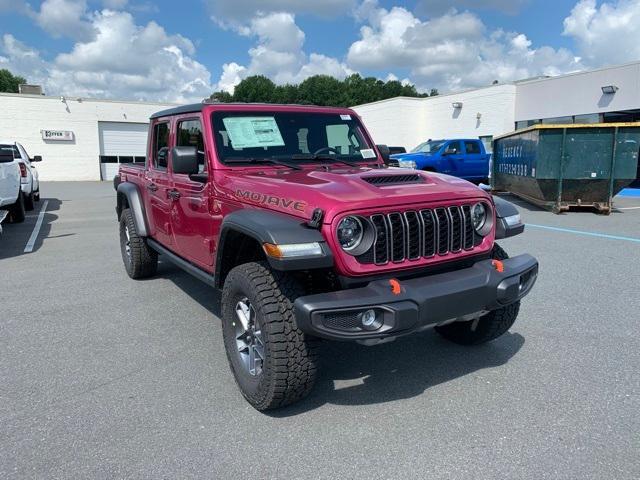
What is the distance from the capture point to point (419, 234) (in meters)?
3.07

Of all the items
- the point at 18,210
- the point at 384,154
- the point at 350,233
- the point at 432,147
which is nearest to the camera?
the point at 350,233

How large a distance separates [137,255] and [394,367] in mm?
3432

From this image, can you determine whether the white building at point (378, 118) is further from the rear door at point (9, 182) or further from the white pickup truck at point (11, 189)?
the rear door at point (9, 182)

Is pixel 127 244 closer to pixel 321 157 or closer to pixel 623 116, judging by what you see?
pixel 321 157

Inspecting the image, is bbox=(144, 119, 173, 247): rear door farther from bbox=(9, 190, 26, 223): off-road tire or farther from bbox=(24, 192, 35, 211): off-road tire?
bbox=(24, 192, 35, 211): off-road tire

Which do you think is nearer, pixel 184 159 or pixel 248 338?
pixel 248 338

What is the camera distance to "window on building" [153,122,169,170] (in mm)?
4922

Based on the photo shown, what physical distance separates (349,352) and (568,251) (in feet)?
16.0

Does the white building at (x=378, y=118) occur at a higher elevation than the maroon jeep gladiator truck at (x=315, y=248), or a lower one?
higher

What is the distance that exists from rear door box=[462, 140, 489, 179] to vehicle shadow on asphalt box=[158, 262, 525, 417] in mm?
14649

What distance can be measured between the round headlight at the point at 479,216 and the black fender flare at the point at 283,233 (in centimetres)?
118

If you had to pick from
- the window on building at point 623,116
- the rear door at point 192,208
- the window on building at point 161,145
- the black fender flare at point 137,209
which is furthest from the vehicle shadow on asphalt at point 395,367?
the window on building at point 623,116

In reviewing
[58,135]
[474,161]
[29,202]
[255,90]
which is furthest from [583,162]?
[255,90]

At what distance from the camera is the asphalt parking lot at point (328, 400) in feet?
8.52
